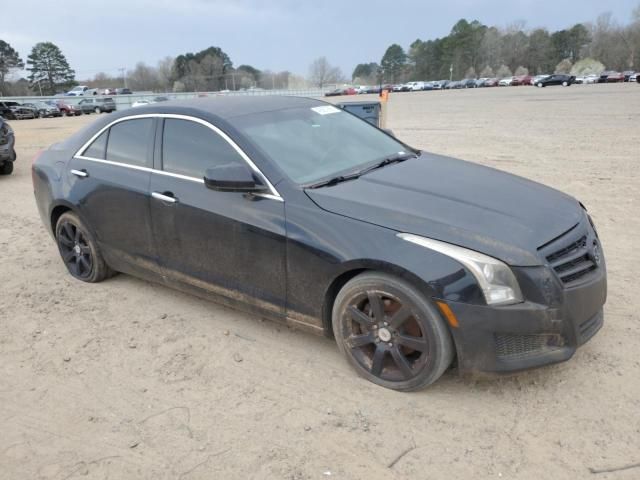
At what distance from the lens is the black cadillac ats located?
2865 mm

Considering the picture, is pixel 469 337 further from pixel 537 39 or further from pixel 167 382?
pixel 537 39

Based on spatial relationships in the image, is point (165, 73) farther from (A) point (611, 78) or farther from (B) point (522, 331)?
(B) point (522, 331)

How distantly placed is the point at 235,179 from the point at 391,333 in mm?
1359

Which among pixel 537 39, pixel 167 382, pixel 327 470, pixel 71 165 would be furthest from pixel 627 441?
pixel 537 39

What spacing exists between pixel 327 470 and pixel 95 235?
3.09m

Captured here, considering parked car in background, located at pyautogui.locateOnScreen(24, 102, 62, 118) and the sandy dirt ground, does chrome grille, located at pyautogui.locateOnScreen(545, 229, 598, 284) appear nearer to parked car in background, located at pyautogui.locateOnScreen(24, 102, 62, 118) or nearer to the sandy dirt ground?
the sandy dirt ground

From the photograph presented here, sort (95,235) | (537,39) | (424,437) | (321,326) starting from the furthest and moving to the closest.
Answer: (537,39), (95,235), (321,326), (424,437)

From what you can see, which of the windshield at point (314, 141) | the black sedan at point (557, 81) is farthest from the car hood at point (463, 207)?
the black sedan at point (557, 81)

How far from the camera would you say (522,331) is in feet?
9.28

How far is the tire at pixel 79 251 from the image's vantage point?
4.83 m

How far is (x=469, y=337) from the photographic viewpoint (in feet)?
9.40

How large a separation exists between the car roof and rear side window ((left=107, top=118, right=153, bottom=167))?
15 centimetres

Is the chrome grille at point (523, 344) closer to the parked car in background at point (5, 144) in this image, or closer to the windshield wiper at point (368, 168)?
the windshield wiper at point (368, 168)

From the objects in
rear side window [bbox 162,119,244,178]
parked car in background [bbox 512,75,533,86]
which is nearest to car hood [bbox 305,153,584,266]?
rear side window [bbox 162,119,244,178]
